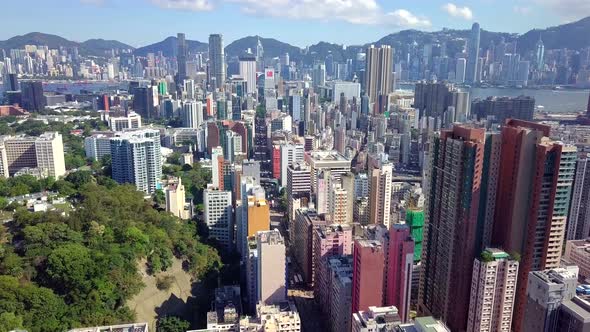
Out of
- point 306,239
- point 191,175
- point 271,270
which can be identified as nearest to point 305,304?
point 306,239

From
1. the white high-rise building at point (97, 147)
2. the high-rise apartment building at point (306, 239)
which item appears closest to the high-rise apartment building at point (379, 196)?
the high-rise apartment building at point (306, 239)

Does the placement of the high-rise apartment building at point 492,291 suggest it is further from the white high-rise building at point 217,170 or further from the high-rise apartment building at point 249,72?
the high-rise apartment building at point 249,72

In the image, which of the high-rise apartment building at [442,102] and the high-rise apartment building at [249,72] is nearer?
the high-rise apartment building at [442,102]

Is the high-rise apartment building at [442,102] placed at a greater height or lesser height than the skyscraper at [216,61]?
lesser

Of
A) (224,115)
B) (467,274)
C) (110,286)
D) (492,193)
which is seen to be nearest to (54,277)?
(110,286)

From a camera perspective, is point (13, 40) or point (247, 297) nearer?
point (247, 297)

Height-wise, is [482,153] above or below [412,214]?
above

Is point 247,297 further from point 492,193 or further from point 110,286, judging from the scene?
point 492,193
